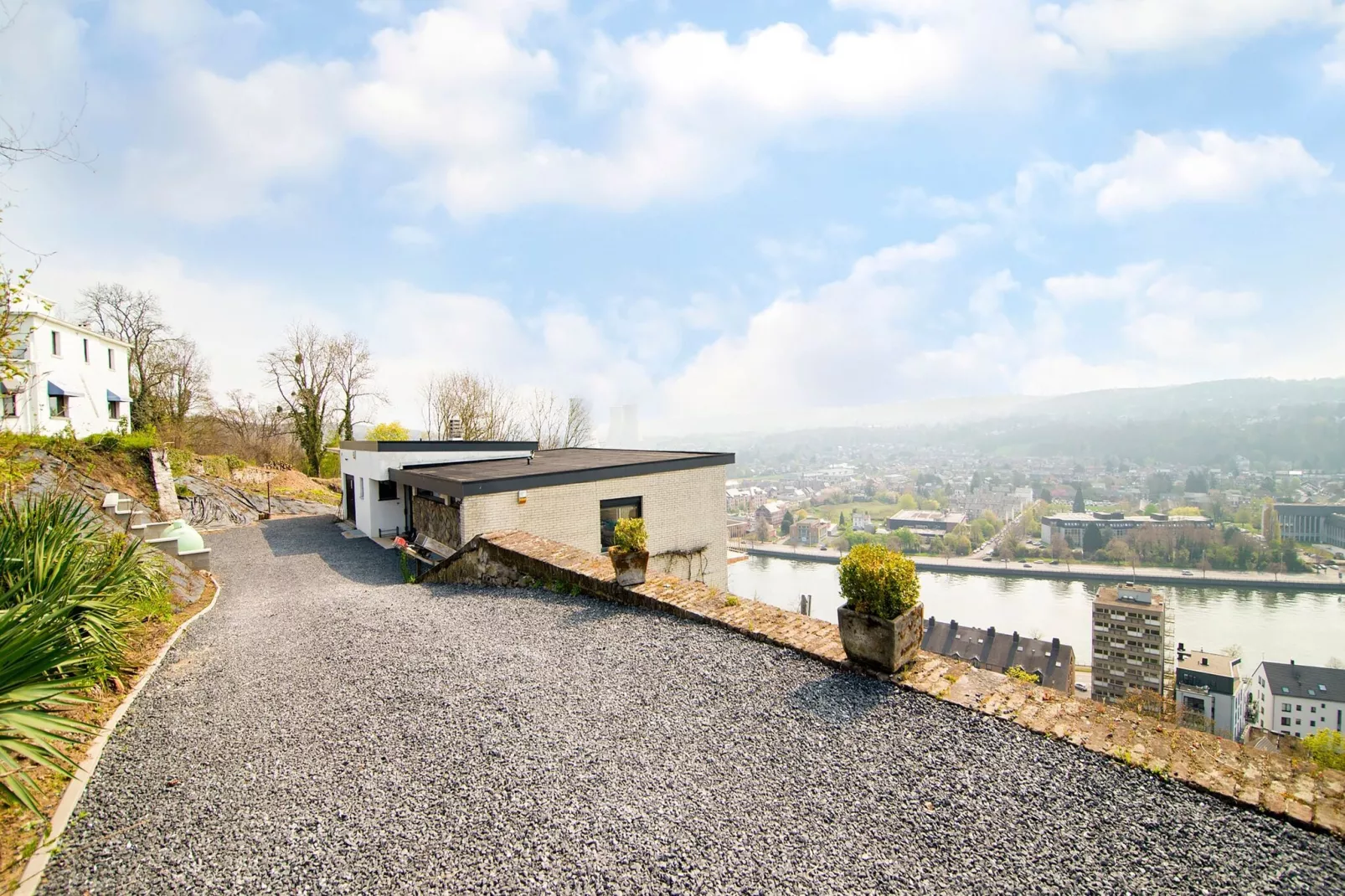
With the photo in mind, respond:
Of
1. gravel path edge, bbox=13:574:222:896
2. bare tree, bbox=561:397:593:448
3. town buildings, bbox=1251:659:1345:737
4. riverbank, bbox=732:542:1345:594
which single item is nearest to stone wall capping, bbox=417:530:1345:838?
gravel path edge, bbox=13:574:222:896

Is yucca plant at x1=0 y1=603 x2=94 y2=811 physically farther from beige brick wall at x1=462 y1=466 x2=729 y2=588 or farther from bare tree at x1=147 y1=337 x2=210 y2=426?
bare tree at x1=147 y1=337 x2=210 y2=426

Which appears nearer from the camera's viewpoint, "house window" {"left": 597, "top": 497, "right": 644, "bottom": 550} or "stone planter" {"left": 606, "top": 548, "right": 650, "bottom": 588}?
"stone planter" {"left": 606, "top": 548, "right": 650, "bottom": 588}

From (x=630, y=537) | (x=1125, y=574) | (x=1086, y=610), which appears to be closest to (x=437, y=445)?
(x=630, y=537)

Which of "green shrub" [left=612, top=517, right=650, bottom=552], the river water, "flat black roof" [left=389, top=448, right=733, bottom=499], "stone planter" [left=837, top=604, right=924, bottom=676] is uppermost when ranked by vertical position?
"flat black roof" [left=389, top=448, right=733, bottom=499]

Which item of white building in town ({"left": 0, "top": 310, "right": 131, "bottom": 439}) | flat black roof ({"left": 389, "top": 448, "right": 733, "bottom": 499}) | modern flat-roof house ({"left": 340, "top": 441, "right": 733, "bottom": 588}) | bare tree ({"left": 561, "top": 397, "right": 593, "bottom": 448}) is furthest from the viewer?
bare tree ({"left": 561, "top": 397, "right": 593, "bottom": 448})

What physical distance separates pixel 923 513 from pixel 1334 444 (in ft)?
132

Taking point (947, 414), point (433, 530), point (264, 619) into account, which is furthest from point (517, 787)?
point (947, 414)

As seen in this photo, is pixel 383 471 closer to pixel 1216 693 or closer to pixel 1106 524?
pixel 1216 693

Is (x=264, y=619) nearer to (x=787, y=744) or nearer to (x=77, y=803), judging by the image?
(x=77, y=803)

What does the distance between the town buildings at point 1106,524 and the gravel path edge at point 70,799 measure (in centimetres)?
5750

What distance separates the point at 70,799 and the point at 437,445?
1414 centimetres

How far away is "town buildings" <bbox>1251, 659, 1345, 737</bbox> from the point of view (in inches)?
611

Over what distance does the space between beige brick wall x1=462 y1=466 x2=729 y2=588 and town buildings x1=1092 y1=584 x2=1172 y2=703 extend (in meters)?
13.9

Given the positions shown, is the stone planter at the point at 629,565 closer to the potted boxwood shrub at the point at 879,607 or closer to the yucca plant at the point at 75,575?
the potted boxwood shrub at the point at 879,607
